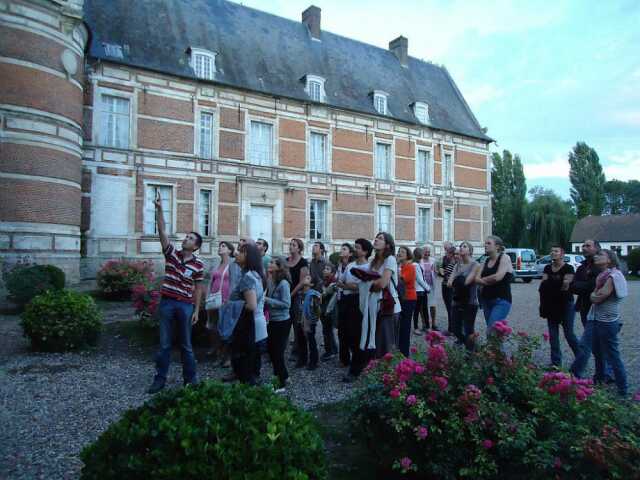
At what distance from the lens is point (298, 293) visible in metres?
6.41

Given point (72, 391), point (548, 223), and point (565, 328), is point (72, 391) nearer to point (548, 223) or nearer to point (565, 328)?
point (565, 328)

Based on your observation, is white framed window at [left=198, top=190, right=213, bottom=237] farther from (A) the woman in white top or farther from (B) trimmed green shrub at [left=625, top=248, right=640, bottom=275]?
(B) trimmed green shrub at [left=625, top=248, right=640, bottom=275]

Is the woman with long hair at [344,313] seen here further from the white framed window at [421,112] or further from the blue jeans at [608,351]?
the white framed window at [421,112]

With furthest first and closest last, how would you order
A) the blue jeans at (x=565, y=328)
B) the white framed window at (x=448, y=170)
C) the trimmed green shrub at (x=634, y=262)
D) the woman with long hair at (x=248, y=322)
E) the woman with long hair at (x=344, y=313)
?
1. the trimmed green shrub at (x=634, y=262)
2. the white framed window at (x=448, y=170)
3. the blue jeans at (x=565, y=328)
4. the woman with long hair at (x=344, y=313)
5. the woman with long hair at (x=248, y=322)

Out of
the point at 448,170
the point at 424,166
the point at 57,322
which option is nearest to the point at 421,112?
the point at 424,166

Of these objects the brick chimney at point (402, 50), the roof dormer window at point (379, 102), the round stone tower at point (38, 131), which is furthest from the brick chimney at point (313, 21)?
the round stone tower at point (38, 131)

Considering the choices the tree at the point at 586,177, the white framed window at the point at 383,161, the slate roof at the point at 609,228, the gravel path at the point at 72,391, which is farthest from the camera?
the tree at the point at 586,177

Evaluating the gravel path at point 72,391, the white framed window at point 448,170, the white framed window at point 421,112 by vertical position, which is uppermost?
the white framed window at point 421,112

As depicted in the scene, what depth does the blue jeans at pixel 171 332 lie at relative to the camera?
5117 mm

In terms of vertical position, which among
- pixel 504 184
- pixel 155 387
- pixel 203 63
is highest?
pixel 203 63

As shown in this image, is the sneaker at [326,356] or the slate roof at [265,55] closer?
the sneaker at [326,356]

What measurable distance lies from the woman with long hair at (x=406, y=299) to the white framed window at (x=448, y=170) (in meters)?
18.4

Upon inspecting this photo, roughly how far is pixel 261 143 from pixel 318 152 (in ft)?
8.92

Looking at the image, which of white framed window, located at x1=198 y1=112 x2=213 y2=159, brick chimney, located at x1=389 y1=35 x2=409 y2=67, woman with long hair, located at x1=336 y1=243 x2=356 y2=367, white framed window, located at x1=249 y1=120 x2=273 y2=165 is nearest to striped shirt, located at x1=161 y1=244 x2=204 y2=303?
woman with long hair, located at x1=336 y1=243 x2=356 y2=367
